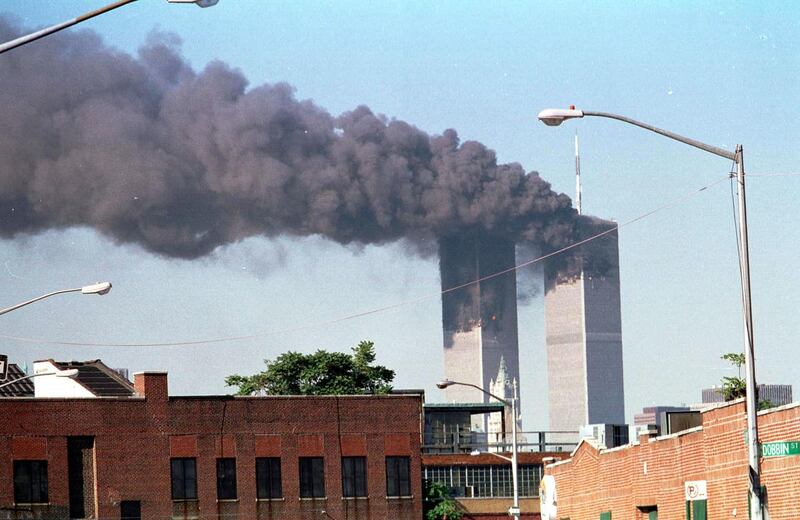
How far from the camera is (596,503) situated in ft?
189

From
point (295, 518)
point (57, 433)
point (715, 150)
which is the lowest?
point (295, 518)

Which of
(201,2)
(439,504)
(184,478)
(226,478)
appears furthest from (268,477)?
(201,2)

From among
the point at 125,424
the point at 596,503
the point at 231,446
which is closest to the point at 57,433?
the point at 125,424

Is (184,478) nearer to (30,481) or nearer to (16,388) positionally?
(30,481)

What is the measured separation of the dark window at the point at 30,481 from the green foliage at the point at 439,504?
91.0 ft

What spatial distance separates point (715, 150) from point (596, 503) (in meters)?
30.3

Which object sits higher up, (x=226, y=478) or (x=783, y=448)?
(x=783, y=448)

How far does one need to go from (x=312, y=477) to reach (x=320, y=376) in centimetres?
6056

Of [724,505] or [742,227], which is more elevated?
[742,227]

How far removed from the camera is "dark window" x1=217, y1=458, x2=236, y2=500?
78.2m

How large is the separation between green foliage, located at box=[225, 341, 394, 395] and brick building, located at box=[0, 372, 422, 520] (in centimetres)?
5514

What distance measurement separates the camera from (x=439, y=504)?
95.2 m

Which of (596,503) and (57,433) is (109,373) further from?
(596,503)

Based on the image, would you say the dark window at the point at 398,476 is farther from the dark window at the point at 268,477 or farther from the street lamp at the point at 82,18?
the street lamp at the point at 82,18
